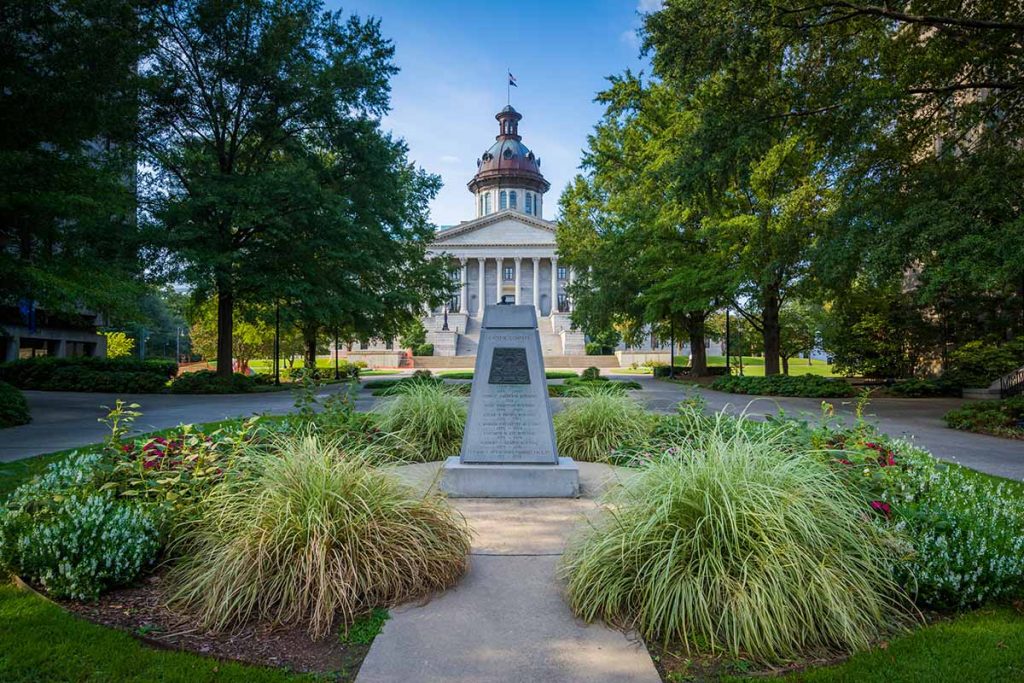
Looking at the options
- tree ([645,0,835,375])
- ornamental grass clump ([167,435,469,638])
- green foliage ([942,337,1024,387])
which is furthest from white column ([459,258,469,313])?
ornamental grass clump ([167,435,469,638])

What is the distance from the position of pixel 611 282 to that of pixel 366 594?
88.0 feet

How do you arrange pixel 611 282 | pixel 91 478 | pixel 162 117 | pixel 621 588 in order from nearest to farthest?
pixel 621 588, pixel 91 478, pixel 162 117, pixel 611 282

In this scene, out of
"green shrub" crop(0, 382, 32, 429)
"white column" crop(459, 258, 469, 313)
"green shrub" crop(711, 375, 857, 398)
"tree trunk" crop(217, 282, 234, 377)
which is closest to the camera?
"green shrub" crop(0, 382, 32, 429)

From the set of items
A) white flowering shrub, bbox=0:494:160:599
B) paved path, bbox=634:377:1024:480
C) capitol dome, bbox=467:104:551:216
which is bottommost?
paved path, bbox=634:377:1024:480

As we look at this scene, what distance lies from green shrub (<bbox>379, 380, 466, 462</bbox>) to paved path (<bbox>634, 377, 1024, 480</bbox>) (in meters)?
3.88

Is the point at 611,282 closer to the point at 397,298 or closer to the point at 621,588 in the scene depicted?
the point at 397,298

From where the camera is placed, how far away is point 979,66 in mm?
13117

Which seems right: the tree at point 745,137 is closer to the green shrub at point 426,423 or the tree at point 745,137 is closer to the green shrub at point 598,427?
the green shrub at point 598,427

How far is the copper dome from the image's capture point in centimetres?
9750

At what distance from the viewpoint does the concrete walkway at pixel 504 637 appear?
3.13 meters

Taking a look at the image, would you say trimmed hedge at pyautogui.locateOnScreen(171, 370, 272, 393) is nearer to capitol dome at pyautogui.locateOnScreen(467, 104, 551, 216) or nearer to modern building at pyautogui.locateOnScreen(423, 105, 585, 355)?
modern building at pyautogui.locateOnScreen(423, 105, 585, 355)

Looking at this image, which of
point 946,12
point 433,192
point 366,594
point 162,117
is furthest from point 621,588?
point 433,192

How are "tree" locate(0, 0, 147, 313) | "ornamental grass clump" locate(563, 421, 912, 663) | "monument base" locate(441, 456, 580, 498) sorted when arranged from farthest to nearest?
1. "tree" locate(0, 0, 147, 313)
2. "monument base" locate(441, 456, 580, 498)
3. "ornamental grass clump" locate(563, 421, 912, 663)

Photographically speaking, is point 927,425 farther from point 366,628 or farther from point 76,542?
point 76,542
